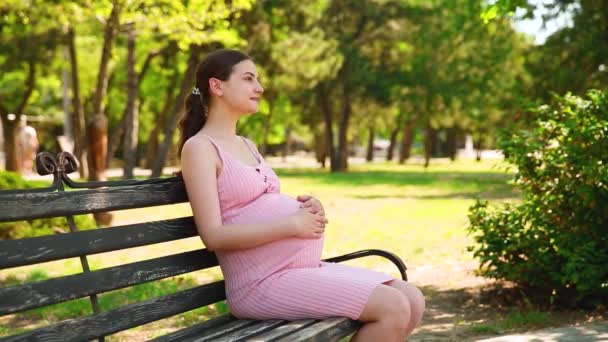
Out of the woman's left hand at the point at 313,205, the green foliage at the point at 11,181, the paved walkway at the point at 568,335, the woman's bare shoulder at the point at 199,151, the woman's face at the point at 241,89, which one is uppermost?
the woman's face at the point at 241,89

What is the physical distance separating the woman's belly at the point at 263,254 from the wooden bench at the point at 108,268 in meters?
0.18

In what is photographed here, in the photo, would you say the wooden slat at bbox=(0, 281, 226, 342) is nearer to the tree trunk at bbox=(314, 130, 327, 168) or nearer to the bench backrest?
the bench backrest

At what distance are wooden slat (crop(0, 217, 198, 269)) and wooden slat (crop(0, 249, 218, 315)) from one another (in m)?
0.08

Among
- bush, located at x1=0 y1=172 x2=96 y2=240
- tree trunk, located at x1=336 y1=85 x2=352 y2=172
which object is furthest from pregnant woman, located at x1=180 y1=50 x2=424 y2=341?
tree trunk, located at x1=336 y1=85 x2=352 y2=172

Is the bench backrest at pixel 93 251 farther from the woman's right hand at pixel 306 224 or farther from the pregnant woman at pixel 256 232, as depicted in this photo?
the woman's right hand at pixel 306 224

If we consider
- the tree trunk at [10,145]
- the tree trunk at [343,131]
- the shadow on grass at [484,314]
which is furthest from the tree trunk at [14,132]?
the shadow on grass at [484,314]

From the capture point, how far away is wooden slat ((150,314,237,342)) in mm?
3568

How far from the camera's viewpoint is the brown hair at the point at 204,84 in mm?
3934

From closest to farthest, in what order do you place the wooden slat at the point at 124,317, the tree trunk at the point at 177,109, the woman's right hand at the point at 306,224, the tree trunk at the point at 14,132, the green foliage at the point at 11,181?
the wooden slat at the point at 124,317, the woman's right hand at the point at 306,224, the green foliage at the point at 11,181, the tree trunk at the point at 177,109, the tree trunk at the point at 14,132

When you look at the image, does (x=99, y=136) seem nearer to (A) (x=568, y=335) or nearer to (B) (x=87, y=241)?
(A) (x=568, y=335)

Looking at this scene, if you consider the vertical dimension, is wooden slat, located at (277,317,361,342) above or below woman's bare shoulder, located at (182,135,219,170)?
below

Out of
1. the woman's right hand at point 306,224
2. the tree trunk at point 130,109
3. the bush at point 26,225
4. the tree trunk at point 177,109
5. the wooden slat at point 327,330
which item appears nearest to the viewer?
the wooden slat at point 327,330

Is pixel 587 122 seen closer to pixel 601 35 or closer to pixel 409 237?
pixel 409 237

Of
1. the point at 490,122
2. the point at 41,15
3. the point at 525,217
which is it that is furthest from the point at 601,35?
the point at 490,122
